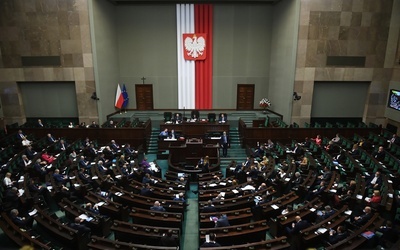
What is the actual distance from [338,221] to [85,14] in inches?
679

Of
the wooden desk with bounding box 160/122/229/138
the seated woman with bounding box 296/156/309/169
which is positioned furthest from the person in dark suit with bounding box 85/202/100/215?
the wooden desk with bounding box 160/122/229/138

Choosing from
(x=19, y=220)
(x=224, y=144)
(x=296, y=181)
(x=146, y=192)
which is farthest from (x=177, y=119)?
(x=19, y=220)

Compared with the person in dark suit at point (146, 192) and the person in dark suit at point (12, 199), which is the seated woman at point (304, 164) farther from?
the person in dark suit at point (12, 199)

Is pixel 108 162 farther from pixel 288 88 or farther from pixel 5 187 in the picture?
pixel 288 88

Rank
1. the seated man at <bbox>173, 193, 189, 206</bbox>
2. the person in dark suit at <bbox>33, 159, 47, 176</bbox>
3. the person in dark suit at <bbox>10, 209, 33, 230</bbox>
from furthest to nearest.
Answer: the person in dark suit at <bbox>33, 159, 47, 176</bbox>, the seated man at <bbox>173, 193, 189, 206</bbox>, the person in dark suit at <bbox>10, 209, 33, 230</bbox>

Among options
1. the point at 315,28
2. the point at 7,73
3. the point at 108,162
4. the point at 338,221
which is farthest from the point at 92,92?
the point at 338,221

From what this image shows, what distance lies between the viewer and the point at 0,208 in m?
8.96

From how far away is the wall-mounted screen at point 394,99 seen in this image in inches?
689

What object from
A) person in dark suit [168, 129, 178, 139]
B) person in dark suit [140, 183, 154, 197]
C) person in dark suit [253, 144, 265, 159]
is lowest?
person in dark suit [253, 144, 265, 159]

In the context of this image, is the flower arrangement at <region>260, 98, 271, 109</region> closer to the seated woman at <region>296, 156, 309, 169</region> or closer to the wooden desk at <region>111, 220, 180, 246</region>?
the seated woman at <region>296, 156, 309, 169</region>

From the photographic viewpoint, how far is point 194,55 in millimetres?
21500

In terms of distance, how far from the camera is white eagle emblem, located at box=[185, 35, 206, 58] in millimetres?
21219

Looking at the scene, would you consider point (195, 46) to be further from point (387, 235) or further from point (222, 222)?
point (387, 235)

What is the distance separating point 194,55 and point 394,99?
1326 centimetres
